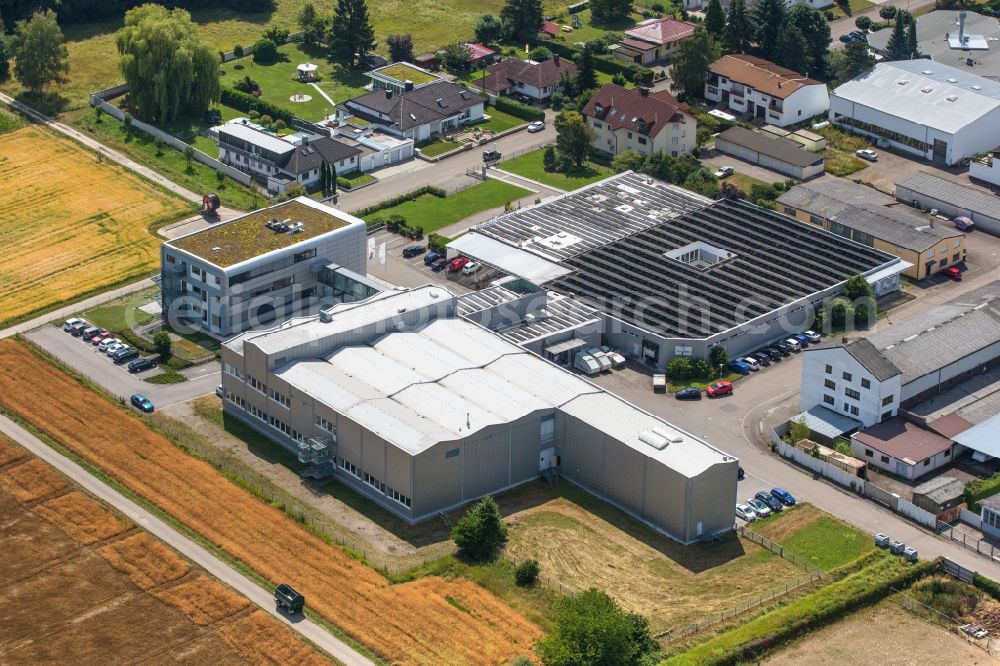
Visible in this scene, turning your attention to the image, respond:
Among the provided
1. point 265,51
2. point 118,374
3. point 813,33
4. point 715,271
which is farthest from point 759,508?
point 265,51

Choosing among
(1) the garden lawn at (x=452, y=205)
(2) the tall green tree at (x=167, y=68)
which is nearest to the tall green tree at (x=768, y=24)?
(1) the garden lawn at (x=452, y=205)

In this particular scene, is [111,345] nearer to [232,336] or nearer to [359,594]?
[232,336]

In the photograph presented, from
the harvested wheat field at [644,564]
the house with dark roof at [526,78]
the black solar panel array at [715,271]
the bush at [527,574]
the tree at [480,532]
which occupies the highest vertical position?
the house with dark roof at [526,78]

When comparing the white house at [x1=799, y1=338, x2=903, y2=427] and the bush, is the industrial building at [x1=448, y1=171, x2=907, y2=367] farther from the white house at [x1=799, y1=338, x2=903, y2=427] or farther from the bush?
the bush

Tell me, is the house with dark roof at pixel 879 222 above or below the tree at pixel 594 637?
above

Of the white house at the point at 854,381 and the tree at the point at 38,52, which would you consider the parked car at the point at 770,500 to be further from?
the tree at the point at 38,52

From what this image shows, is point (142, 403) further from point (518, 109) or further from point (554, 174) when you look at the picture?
point (518, 109)

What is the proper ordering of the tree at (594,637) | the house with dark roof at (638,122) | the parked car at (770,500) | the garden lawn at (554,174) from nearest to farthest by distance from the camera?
the tree at (594,637) → the parked car at (770,500) → the garden lawn at (554,174) → the house with dark roof at (638,122)
